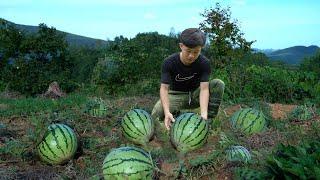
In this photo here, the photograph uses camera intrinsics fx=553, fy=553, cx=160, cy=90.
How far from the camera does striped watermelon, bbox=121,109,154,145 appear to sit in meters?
5.89

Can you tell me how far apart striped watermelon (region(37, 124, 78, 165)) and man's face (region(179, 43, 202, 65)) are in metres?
1.59

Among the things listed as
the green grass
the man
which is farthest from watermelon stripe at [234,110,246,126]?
the green grass

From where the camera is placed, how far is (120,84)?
1352 cm

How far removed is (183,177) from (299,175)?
1.33 metres

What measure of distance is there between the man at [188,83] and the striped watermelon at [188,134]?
46cm

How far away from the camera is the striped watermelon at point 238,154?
4745 millimetres

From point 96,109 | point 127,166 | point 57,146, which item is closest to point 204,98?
point 96,109

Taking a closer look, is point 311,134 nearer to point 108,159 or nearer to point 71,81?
point 108,159

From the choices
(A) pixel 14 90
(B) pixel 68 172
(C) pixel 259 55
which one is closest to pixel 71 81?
(A) pixel 14 90

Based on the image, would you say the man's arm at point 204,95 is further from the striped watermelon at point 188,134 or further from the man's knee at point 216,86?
the striped watermelon at point 188,134

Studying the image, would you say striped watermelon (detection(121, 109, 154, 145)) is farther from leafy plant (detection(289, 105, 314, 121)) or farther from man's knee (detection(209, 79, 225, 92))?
leafy plant (detection(289, 105, 314, 121))

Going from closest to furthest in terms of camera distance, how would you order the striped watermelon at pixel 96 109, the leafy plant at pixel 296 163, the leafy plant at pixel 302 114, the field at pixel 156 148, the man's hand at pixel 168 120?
the leafy plant at pixel 296 163, the field at pixel 156 148, the man's hand at pixel 168 120, the striped watermelon at pixel 96 109, the leafy plant at pixel 302 114

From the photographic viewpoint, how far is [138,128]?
19.3 feet

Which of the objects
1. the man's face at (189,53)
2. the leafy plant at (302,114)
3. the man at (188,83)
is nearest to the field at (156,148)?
the leafy plant at (302,114)
